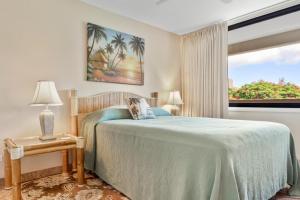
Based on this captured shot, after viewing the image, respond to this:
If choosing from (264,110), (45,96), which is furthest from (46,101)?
(264,110)

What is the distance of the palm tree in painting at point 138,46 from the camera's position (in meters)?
3.49

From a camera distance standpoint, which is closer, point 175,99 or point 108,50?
point 108,50

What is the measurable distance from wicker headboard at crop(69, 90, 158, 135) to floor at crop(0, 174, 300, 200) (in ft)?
2.15

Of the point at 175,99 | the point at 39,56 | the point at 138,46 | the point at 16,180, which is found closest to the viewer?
the point at 16,180

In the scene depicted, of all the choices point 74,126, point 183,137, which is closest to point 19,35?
point 74,126

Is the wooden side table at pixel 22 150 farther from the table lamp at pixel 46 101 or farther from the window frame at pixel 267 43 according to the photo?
the window frame at pixel 267 43

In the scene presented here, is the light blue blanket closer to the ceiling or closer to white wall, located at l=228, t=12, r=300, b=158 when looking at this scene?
white wall, located at l=228, t=12, r=300, b=158

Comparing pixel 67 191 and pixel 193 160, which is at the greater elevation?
pixel 193 160

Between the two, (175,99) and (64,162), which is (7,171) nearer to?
(64,162)

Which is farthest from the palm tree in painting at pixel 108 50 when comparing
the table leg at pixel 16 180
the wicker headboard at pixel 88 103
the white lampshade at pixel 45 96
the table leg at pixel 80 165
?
the table leg at pixel 16 180

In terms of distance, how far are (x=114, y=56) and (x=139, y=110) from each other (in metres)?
1.01

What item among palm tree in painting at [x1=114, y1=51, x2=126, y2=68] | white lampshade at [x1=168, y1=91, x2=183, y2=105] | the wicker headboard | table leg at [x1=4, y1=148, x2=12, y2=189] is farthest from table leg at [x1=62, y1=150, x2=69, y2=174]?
white lampshade at [x1=168, y1=91, x2=183, y2=105]

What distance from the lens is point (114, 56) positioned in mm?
3232

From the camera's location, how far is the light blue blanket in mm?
1308
